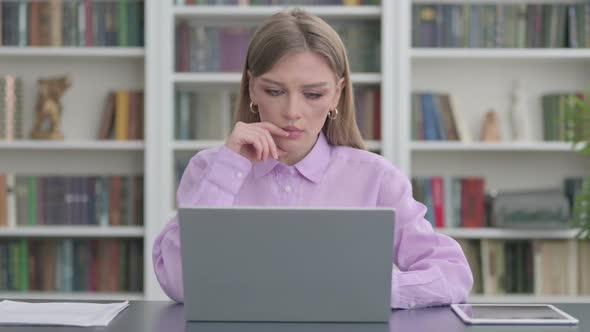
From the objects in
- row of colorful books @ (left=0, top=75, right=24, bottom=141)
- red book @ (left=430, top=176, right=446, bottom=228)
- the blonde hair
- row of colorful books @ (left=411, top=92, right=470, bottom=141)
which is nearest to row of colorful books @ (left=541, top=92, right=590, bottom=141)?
row of colorful books @ (left=411, top=92, right=470, bottom=141)

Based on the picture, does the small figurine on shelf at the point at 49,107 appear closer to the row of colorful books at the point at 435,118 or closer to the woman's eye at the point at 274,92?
the row of colorful books at the point at 435,118

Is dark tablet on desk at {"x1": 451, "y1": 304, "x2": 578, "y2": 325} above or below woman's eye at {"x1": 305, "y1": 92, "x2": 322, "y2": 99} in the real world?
below

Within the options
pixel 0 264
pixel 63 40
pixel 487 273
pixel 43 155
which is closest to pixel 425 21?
pixel 487 273

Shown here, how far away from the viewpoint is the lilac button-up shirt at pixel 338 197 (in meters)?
1.42

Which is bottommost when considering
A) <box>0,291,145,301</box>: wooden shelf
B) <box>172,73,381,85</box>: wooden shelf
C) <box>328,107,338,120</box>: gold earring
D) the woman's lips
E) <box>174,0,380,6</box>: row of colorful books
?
<box>0,291,145,301</box>: wooden shelf

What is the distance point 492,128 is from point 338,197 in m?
1.85

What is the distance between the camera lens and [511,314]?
4.13 feet

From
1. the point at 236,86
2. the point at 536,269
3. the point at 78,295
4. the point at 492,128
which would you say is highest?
the point at 236,86

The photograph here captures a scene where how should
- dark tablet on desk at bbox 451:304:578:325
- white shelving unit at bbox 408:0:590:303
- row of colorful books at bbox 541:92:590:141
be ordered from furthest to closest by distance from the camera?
white shelving unit at bbox 408:0:590:303 < row of colorful books at bbox 541:92:590:141 < dark tablet on desk at bbox 451:304:578:325

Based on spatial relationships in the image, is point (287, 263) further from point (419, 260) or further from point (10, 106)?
point (10, 106)

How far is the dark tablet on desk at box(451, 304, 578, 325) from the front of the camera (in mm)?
1205

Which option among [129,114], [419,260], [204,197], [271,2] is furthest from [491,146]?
[204,197]

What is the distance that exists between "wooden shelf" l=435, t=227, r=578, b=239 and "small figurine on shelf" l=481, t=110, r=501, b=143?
1.29ft

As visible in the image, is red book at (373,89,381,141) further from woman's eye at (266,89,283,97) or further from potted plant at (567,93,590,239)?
woman's eye at (266,89,283,97)
